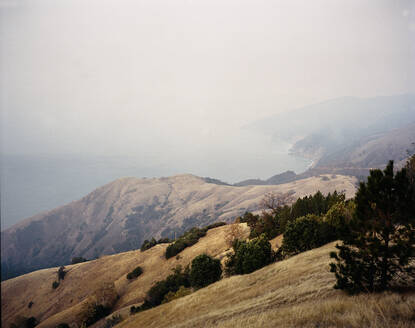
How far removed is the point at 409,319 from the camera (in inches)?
266

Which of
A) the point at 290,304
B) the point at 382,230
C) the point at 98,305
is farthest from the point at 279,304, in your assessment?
the point at 98,305

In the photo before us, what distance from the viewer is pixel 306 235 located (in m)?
24.8

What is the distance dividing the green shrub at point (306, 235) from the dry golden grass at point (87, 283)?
26.3m

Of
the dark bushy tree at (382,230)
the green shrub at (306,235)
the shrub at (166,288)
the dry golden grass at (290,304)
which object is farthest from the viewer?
the shrub at (166,288)

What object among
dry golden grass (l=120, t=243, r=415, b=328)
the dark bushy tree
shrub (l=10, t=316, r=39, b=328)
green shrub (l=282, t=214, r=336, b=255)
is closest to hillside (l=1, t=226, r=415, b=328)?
dry golden grass (l=120, t=243, r=415, b=328)

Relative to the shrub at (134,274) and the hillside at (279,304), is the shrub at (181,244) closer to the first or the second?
the shrub at (134,274)

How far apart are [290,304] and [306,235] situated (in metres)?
14.2

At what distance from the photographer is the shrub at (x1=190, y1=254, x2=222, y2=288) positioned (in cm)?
2906

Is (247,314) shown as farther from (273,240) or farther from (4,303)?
(4,303)

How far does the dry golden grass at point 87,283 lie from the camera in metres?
52.6

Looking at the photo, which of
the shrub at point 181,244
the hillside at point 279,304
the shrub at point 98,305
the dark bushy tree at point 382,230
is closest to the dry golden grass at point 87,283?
the hillside at point 279,304

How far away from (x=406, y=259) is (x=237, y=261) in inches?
826

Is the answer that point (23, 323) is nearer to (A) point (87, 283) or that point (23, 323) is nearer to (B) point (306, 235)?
(A) point (87, 283)

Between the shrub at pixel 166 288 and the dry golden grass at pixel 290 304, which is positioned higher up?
the dry golden grass at pixel 290 304
